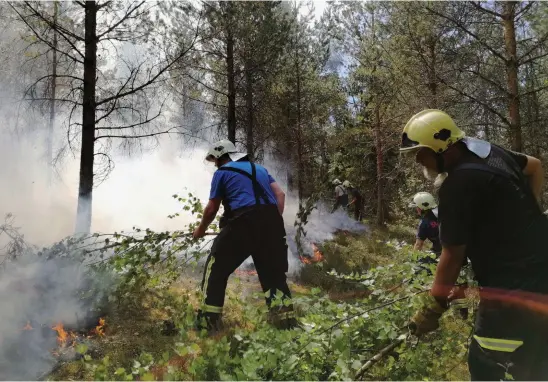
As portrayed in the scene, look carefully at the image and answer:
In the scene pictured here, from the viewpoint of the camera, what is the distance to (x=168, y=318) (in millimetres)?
5398

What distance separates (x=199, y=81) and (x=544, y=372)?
939cm

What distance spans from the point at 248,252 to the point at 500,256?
99.6 inches

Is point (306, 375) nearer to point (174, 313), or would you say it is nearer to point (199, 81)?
point (174, 313)

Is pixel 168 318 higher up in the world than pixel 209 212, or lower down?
Result: lower down

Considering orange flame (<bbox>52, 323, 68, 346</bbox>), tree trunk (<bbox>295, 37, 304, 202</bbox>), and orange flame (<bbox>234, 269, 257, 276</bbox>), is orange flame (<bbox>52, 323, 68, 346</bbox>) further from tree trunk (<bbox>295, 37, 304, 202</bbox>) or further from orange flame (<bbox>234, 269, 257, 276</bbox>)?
tree trunk (<bbox>295, 37, 304, 202</bbox>)

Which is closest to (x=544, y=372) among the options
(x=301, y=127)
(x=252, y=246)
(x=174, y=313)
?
(x=252, y=246)

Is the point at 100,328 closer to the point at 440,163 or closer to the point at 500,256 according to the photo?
the point at 440,163

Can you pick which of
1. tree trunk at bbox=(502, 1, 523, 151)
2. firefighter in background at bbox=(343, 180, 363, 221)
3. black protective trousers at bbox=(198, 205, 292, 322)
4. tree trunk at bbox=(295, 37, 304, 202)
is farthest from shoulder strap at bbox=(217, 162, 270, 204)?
firefighter in background at bbox=(343, 180, 363, 221)

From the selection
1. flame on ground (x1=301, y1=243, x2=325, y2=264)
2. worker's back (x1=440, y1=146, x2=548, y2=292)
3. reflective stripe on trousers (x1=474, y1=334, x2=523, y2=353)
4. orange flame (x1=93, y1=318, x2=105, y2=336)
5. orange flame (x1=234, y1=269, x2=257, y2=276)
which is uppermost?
worker's back (x1=440, y1=146, x2=548, y2=292)

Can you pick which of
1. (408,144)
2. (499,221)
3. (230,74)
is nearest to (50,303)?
(408,144)

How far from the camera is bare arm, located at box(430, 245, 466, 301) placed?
2.05 m

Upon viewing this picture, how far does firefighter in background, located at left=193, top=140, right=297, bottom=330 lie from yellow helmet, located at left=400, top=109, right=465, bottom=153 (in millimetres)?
2070

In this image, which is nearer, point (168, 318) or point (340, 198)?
point (168, 318)

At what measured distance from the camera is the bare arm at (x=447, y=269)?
205 centimetres
